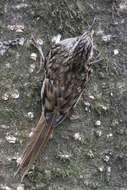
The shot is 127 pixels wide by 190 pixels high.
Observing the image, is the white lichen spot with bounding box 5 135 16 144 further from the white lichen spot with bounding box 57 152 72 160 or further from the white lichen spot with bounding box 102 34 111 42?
the white lichen spot with bounding box 102 34 111 42

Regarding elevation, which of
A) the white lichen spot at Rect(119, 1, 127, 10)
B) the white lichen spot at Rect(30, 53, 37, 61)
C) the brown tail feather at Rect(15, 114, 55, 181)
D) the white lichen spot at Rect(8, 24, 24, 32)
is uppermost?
the white lichen spot at Rect(119, 1, 127, 10)

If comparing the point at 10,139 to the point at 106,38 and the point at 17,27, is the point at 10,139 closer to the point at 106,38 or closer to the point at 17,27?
the point at 17,27

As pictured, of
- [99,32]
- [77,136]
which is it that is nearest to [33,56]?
[99,32]

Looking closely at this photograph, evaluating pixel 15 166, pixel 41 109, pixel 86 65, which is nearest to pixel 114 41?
pixel 86 65

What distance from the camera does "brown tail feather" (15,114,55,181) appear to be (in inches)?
100

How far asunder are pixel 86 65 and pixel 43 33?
0.43 meters

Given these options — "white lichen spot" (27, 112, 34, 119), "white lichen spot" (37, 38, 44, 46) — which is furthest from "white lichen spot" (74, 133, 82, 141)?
"white lichen spot" (37, 38, 44, 46)

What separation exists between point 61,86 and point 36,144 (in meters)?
0.47

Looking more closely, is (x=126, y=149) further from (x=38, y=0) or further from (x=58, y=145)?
(x=38, y=0)

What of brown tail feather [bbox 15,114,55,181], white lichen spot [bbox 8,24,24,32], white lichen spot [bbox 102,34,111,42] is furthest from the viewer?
white lichen spot [bbox 102,34,111,42]

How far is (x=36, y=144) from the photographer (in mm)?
2594

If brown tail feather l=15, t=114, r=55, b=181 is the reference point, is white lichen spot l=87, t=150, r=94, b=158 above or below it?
below

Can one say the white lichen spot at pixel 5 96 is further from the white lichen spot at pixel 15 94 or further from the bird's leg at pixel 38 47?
the bird's leg at pixel 38 47

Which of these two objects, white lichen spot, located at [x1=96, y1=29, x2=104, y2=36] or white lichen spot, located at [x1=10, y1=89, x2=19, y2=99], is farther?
white lichen spot, located at [x1=96, y1=29, x2=104, y2=36]
